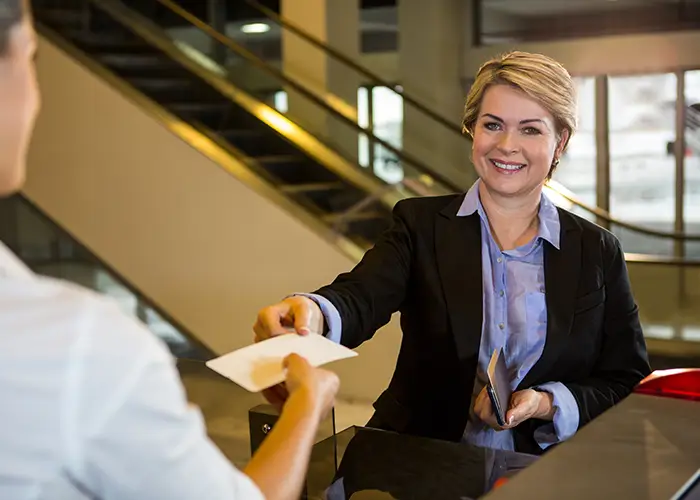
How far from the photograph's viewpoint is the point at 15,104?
0.85m

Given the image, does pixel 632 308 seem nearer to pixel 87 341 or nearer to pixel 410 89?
pixel 87 341

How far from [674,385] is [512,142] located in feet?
2.69

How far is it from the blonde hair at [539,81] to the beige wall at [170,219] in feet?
11.2

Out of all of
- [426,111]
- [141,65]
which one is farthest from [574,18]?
[141,65]

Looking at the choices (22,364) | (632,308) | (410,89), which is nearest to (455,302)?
(632,308)

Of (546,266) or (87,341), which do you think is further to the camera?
(546,266)

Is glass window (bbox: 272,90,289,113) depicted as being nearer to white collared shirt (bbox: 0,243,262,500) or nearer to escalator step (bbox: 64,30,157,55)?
escalator step (bbox: 64,30,157,55)

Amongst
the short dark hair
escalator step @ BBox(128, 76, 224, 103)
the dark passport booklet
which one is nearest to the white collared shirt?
the short dark hair

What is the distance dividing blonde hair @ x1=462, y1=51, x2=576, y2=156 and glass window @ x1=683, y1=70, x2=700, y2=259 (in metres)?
6.59

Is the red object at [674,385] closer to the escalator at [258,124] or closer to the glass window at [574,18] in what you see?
the escalator at [258,124]

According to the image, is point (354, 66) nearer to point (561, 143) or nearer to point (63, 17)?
point (63, 17)

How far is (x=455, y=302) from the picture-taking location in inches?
90.0

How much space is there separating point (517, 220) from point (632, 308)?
37 centimetres

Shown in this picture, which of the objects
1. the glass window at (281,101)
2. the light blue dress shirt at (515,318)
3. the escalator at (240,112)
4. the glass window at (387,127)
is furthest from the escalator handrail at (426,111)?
the light blue dress shirt at (515,318)
